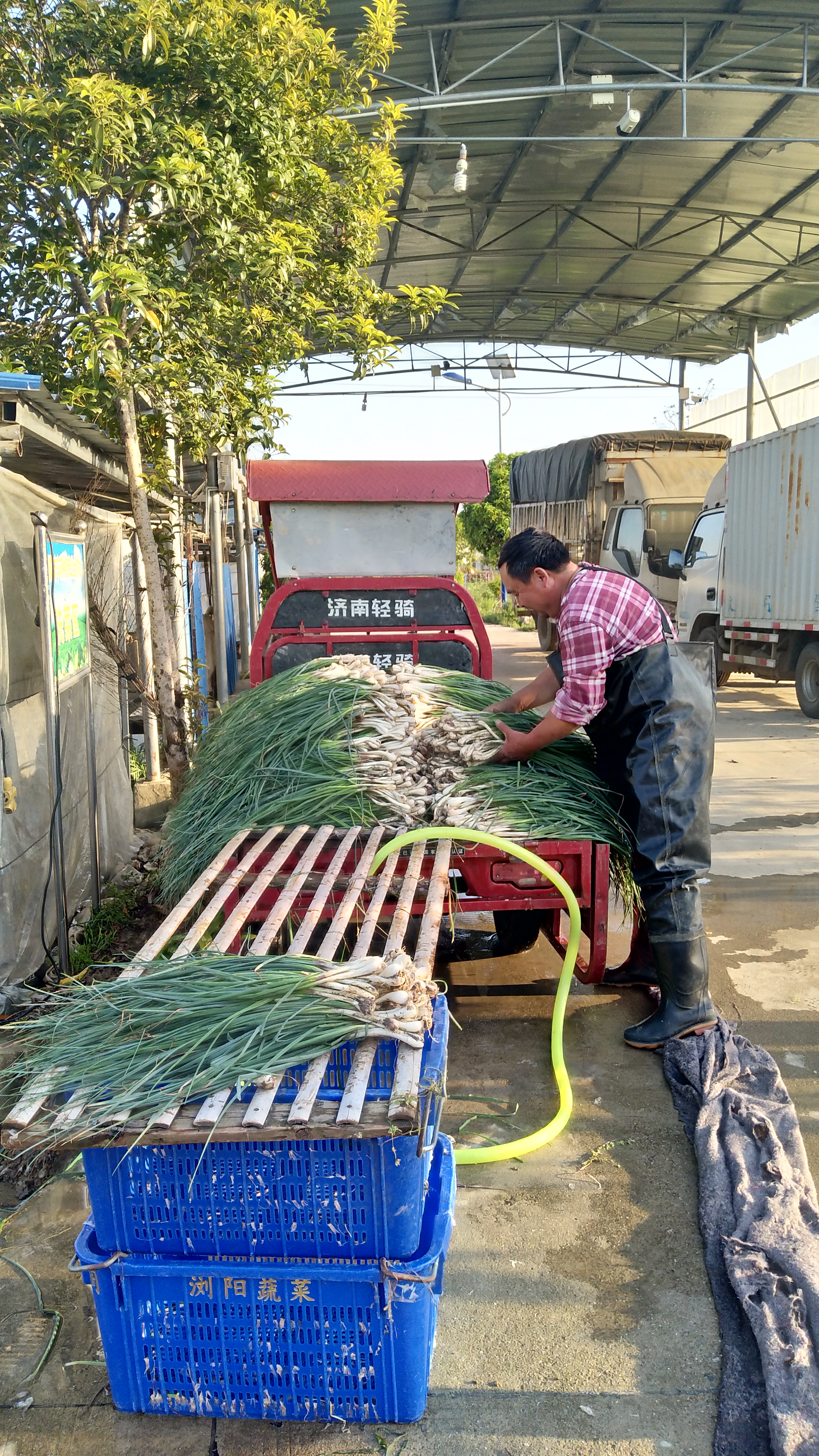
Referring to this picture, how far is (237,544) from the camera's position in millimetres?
11875

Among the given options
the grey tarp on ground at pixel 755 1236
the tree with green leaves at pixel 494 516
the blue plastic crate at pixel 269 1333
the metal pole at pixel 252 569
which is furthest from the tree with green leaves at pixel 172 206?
the tree with green leaves at pixel 494 516

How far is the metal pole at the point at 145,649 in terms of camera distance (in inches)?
253

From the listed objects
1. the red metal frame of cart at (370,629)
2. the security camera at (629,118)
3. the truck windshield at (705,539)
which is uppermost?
the security camera at (629,118)

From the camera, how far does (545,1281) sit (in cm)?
260

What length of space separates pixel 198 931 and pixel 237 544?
9.67m

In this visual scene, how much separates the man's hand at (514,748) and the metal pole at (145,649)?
2.72m

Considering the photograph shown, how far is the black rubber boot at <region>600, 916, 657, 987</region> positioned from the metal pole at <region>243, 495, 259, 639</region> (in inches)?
304

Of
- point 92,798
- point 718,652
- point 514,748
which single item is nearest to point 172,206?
point 92,798

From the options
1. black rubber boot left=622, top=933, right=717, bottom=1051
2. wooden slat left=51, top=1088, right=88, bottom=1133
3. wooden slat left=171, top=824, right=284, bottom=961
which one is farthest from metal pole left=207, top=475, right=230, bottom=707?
wooden slat left=51, top=1088, right=88, bottom=1133

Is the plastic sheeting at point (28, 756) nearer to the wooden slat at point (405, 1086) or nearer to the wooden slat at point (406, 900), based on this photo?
the wooden slat at point (406, 900)

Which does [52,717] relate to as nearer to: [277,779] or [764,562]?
[277,779]

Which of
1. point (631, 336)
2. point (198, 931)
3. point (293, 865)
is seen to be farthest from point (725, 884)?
point (631, 336)

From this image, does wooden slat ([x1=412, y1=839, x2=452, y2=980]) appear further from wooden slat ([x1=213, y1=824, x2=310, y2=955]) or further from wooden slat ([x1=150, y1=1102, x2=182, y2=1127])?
wooden slat ([x1=150, y1=1102, x2=182, y2=1127])

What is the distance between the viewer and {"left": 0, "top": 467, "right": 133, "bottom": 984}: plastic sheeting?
407 centimetres
